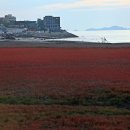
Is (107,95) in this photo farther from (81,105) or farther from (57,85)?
(57,85)

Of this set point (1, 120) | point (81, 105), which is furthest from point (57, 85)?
point (1, 120)

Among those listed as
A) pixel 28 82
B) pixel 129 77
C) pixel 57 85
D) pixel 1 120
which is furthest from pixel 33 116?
pixel 129 77

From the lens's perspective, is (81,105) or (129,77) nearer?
(81,105)

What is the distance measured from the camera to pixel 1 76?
33750 millimetres

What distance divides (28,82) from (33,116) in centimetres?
1180

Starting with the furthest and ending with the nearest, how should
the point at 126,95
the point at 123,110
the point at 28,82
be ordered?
the point at 28,82
the point at 126,95
the point at 123,110

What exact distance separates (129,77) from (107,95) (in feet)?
26.9

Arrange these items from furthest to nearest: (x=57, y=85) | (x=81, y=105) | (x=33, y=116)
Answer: (x=57, y=85), (x=81, y=105), (x=33, y=116)

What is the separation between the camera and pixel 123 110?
19703mm

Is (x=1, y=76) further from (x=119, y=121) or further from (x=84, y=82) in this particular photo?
(x=119, y=121)

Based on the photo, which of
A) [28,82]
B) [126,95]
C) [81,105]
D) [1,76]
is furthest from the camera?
[1,76]

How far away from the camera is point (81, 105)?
2144cm

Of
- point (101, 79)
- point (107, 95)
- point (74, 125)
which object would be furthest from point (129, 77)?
point (74, 125)

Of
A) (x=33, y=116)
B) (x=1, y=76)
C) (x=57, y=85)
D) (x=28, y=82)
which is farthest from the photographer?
(x=1, y=76)
